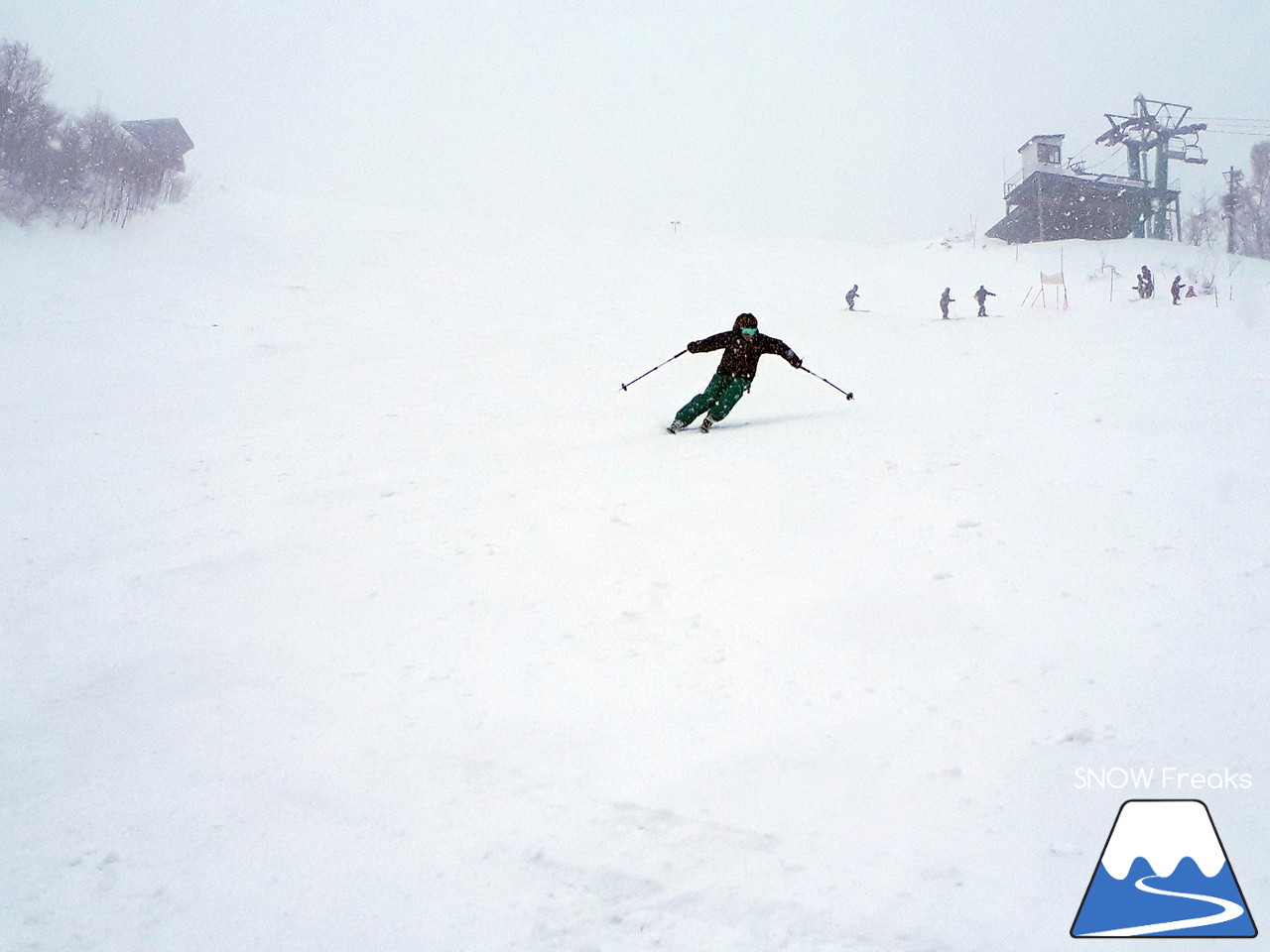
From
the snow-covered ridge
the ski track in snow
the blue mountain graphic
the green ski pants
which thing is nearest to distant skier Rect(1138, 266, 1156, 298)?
the green ski pants

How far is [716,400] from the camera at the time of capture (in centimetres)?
966

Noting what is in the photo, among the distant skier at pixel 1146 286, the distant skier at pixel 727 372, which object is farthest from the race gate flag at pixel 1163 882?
the distant skier at pixel 1146 286

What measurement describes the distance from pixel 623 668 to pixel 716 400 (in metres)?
6.19

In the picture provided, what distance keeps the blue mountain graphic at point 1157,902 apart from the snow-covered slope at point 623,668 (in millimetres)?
69

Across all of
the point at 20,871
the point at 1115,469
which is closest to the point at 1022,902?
the point at 20,871

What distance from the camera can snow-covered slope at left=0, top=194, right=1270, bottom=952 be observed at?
2.64 m

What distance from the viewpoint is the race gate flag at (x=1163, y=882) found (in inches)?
93.0

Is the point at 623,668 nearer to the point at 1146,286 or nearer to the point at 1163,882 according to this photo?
the point at 1163,882

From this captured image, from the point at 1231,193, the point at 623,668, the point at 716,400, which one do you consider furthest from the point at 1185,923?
the point at 1231,193

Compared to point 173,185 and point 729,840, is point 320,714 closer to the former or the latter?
point 729,840

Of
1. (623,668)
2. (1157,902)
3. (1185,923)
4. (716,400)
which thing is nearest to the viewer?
(1185,923)

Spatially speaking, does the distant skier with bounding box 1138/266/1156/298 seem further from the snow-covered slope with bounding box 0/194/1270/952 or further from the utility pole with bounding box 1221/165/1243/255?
the utility pole with bounding box 1221/165/1243/255

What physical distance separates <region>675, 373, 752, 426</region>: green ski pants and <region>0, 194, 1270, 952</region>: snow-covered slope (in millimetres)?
423

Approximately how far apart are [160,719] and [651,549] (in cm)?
316
